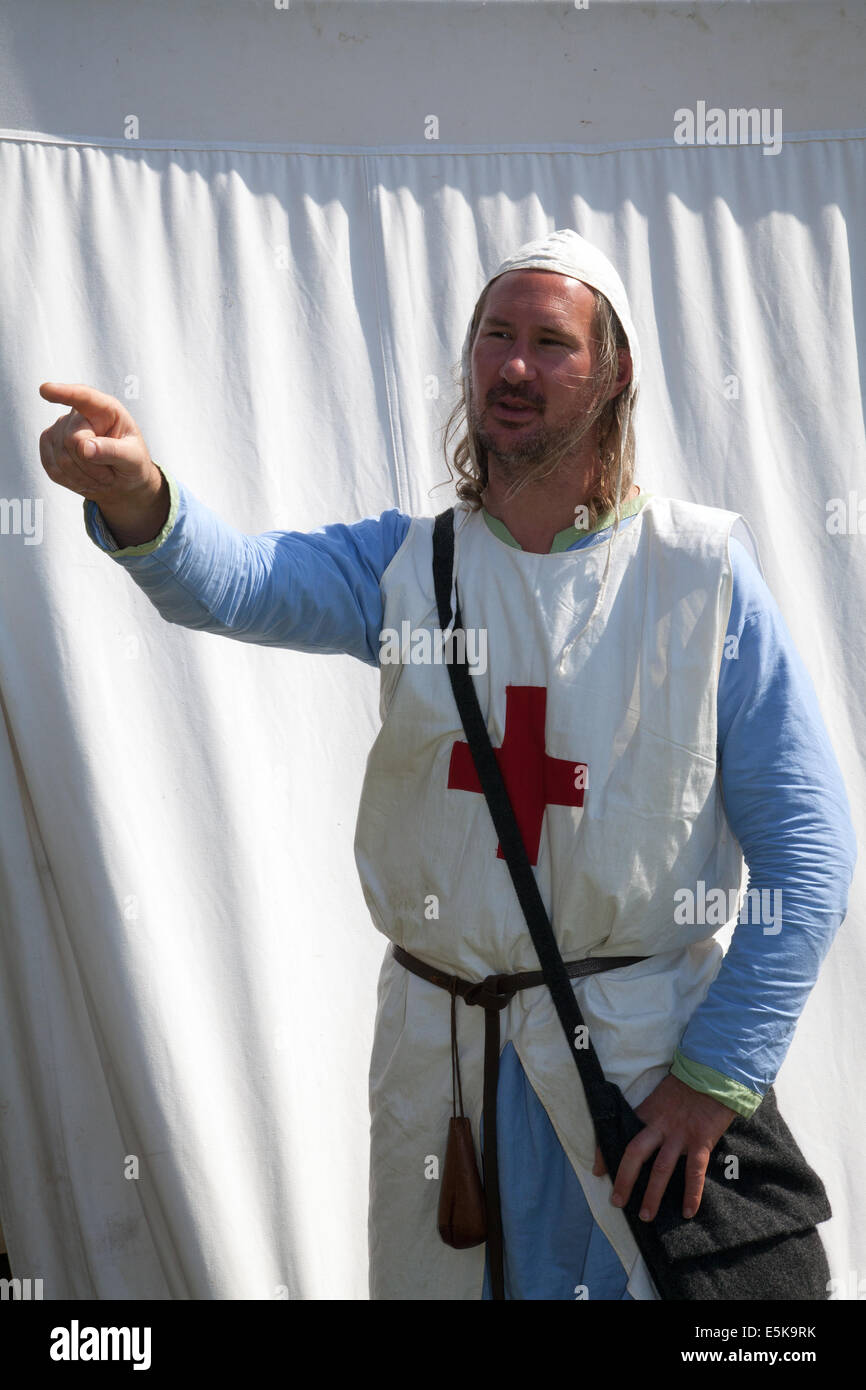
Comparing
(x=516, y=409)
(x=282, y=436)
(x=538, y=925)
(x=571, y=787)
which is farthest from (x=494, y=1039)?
(x=282, y=436)

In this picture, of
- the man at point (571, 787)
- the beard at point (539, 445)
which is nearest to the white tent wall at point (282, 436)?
the man at point (571, 787)

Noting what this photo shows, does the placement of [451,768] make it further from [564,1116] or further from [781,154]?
[781,154]

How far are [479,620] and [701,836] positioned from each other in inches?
13.0

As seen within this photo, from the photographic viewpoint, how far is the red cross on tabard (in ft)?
4.29

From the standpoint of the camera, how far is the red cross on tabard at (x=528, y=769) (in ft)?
4.29

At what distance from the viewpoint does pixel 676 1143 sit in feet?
4.09

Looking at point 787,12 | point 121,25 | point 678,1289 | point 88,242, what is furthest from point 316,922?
point 787,12

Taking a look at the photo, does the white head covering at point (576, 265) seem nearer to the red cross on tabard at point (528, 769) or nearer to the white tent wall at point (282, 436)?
the red cross on tabard at point (528, 769)

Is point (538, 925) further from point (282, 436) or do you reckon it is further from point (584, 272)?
point (282, 436)

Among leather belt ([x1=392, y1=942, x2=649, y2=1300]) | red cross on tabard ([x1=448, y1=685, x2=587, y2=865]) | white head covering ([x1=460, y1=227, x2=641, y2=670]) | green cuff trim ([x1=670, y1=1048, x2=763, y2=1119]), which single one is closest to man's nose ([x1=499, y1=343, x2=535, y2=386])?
white head covering ([x1=460, y1=227, x2=641, y2=670])

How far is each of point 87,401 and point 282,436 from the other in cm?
100

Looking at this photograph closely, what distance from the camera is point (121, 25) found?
1.96 meters

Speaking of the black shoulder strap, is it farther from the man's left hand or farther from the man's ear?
the man's ear

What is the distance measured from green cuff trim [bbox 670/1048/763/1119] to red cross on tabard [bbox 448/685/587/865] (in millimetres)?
260
